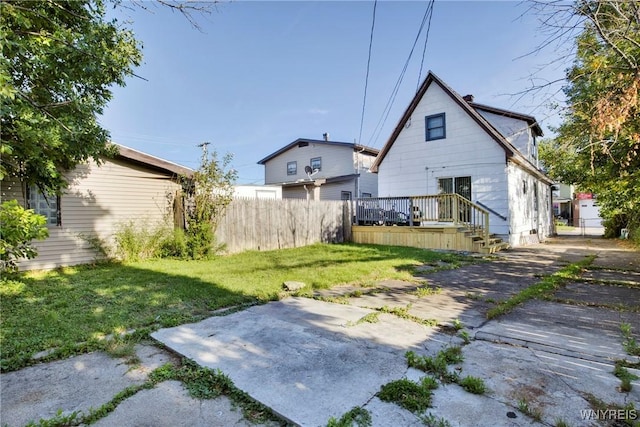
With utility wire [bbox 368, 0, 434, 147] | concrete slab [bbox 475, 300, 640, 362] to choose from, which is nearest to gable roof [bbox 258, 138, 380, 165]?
utility wire [bbox 368, 0, 434, 147]

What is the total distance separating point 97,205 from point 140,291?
429cm

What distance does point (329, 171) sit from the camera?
2003cm

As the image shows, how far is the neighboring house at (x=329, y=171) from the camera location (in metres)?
18.4

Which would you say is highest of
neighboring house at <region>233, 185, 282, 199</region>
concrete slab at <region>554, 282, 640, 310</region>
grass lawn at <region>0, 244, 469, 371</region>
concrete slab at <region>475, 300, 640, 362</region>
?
neighboring house at <region>233, 185, 282, 199</region>

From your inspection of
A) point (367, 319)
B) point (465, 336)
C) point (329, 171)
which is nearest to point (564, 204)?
point (329, 171)

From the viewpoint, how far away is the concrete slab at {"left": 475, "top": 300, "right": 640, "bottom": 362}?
2990mm

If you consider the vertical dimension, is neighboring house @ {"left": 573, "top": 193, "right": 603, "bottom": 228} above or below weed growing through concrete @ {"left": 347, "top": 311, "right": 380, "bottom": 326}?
above

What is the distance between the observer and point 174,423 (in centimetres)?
200

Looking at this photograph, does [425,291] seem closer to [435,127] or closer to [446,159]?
[446,159]

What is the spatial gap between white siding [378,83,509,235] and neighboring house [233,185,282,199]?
6.34 metres

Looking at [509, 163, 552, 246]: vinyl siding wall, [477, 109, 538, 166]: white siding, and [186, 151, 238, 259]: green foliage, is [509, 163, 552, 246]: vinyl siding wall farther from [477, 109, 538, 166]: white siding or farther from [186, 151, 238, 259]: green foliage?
[186, 151, 238, 259]: green foliage

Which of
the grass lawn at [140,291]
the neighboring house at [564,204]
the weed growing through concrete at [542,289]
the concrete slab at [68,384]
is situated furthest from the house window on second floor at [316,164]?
the neighboring house at [564,204]

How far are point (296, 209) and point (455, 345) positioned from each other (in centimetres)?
915

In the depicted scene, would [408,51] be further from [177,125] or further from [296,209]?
[177,125]
